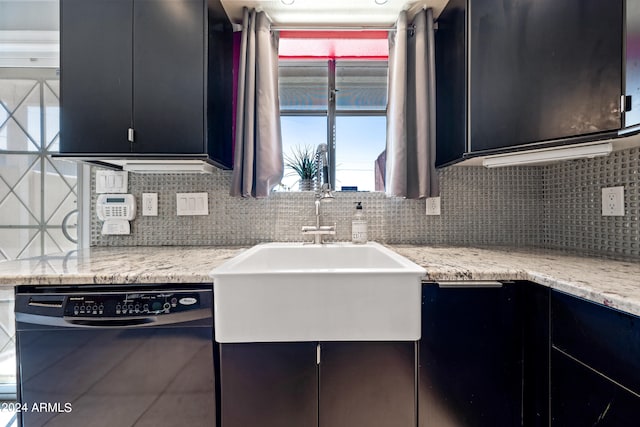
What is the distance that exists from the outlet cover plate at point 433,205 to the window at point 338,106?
35 centimetres

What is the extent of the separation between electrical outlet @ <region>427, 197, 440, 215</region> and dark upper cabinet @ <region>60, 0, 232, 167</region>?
1199mm

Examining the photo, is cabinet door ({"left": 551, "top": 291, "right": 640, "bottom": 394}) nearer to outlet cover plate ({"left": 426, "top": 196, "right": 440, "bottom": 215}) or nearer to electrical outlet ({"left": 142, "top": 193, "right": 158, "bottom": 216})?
outlet cover plate ({"left": 426, "top": 196, "right": 440, "bottom": 215})

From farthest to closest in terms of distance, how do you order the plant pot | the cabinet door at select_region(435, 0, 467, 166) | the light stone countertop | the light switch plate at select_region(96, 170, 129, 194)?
1. the plant pot
2. the light switch plate at select_region(96, 170, 129, 194)
3. the cabinet door at select_region(435, 0, 467, 166)
4. the light stone countertop

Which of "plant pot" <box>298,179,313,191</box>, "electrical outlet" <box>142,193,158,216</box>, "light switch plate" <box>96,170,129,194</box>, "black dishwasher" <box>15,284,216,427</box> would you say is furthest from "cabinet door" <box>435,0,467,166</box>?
"light switch plate" <box>96,170,129,194</box>

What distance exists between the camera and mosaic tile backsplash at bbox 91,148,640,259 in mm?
1505

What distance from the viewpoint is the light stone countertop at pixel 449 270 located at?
701 millimetres

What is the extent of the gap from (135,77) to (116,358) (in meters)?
1.09

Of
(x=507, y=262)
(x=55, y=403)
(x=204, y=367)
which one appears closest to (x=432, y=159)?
(x=507, y=262)

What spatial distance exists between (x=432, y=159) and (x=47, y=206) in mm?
2280

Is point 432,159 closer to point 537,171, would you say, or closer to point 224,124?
point 537,171

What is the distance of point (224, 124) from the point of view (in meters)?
1.39

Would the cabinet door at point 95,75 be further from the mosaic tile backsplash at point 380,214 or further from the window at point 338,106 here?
the window at point 338,106

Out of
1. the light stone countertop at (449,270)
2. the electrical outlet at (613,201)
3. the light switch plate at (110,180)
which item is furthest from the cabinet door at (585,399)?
the light switch plate at (110,180)

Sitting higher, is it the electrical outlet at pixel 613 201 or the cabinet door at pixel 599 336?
the electrical outlet at pixel 613 201
